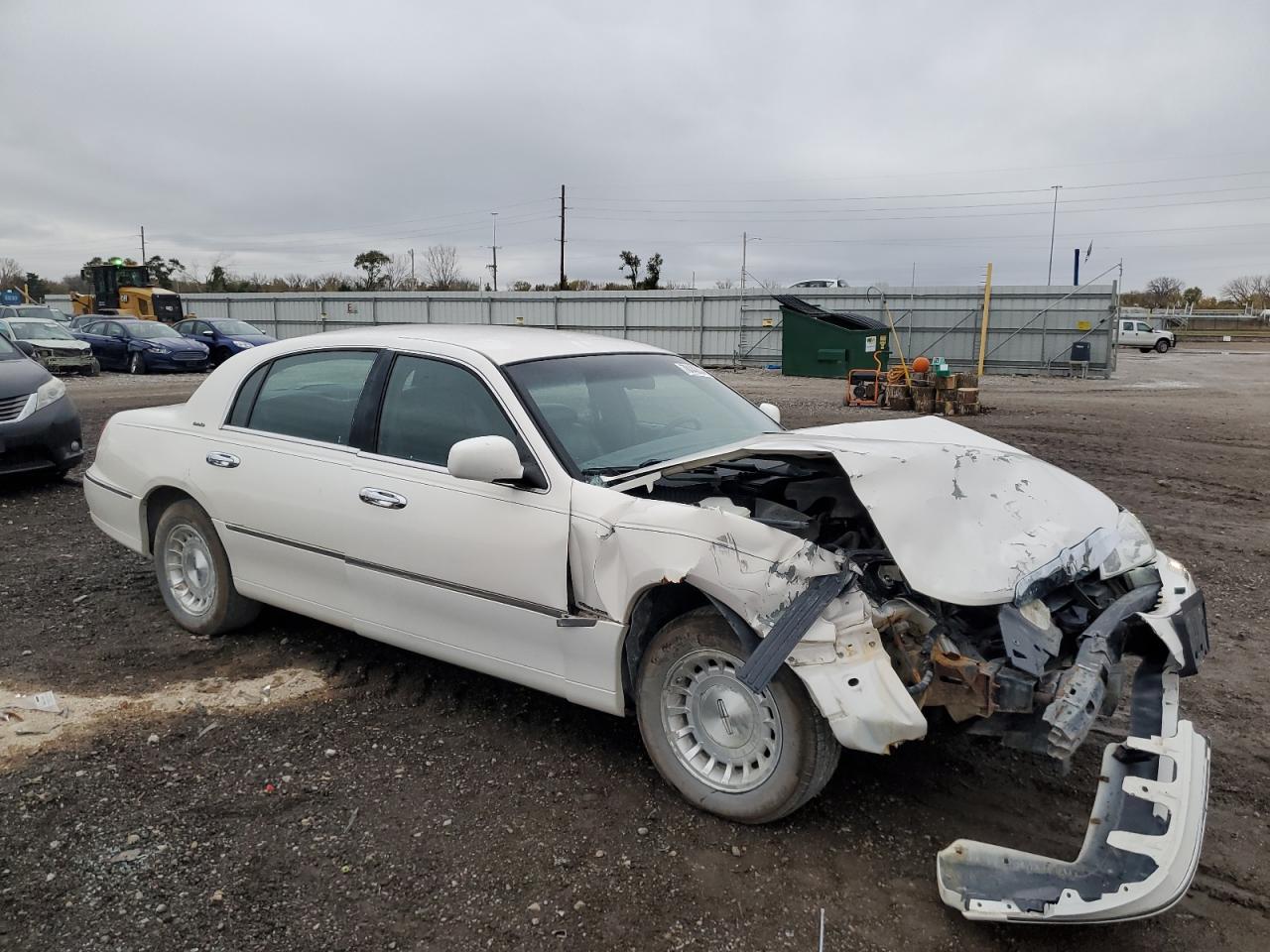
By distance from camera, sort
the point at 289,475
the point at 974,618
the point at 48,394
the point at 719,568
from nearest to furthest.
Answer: the point at 719,568, the point at 974,618, the point at 289,475, the point at 48,394

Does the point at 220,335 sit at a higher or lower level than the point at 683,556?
higher

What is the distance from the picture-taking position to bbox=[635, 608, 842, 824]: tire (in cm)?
289

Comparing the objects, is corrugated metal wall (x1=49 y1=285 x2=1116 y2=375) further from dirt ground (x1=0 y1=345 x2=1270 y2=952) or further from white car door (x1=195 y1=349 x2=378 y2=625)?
dirt ground (x1=0 y1=345 x2=1270 y2=952)

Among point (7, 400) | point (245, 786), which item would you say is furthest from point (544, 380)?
point (7, 400)

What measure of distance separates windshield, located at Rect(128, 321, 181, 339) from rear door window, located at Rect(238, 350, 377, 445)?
22719mm

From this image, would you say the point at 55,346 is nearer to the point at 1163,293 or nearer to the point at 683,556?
the point at 683,556

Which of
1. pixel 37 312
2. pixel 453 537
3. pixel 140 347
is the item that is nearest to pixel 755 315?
pixel 140 347

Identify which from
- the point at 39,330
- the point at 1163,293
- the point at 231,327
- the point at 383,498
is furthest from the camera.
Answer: the point at 1163,293

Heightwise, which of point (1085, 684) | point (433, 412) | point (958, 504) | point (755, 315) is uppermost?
point (755, 315)

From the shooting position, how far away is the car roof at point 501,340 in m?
3.98

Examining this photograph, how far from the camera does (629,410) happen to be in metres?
4.04

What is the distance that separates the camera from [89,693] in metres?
4.13

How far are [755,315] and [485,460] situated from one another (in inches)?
1068

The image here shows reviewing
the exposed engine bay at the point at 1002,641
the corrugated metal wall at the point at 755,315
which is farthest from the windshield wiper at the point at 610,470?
the corrugated metal wall at the point at 755,315
